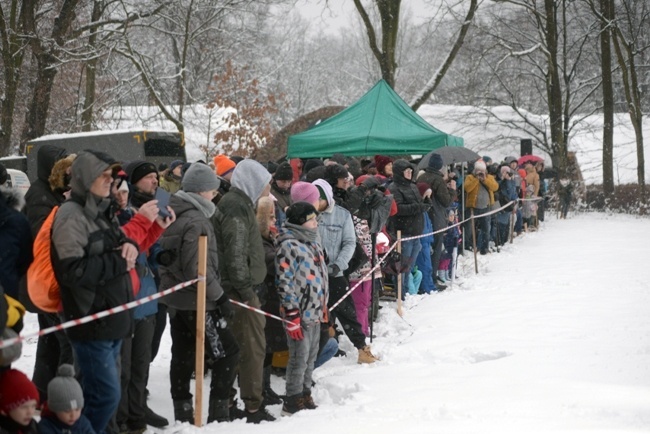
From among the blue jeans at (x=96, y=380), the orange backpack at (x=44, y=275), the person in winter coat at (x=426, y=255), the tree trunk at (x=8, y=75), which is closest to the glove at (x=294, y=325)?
the blue jeans at (x=96, y=380)

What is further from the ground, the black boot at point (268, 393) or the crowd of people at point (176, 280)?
the crowd of people at point (176, 280)

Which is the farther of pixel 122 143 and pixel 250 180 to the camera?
pixel 122 143

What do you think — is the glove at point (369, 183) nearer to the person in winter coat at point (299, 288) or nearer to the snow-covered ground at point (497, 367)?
the snow-covered ground at point (497, 367)

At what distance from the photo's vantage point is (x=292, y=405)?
656cm

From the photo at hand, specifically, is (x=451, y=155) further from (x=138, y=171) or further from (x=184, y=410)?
(x=184, y=410)

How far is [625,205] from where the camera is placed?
29.1 metres

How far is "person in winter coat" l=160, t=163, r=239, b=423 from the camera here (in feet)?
18.9

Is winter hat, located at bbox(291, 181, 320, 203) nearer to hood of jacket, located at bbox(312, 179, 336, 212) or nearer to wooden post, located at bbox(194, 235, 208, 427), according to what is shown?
hood of jacket, located at bbox(312, 179, 336, 212)

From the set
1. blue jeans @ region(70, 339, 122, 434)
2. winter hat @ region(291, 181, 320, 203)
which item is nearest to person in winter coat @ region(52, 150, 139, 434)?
blue jeans @ region(70, 339, 122, 434)

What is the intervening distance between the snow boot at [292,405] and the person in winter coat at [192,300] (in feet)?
2.05

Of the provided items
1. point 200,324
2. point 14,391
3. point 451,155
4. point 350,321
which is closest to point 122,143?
point 451,155

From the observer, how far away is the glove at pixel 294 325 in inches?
257

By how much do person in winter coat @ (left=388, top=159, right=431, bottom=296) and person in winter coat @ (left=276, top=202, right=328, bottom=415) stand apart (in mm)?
4278

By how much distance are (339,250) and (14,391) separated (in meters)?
4.31
